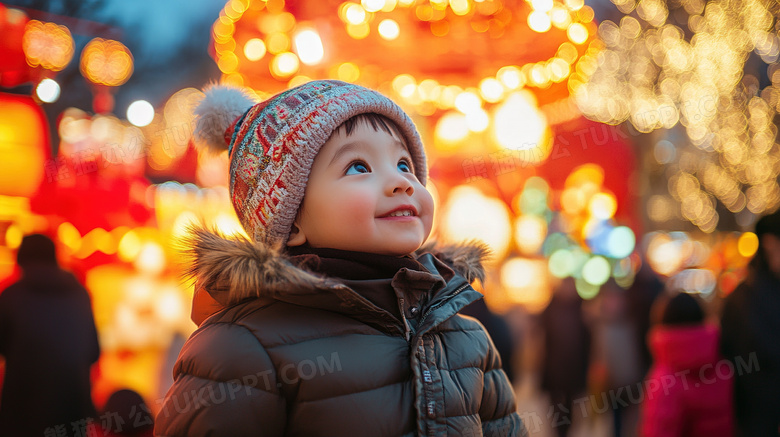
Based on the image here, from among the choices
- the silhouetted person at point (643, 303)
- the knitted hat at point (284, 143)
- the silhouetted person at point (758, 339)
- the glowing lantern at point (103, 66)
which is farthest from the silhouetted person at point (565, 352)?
the glowing lantern at point (103, 66)

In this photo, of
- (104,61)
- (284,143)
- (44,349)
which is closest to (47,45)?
(104,61)

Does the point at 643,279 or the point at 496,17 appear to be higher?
the point at 496,17

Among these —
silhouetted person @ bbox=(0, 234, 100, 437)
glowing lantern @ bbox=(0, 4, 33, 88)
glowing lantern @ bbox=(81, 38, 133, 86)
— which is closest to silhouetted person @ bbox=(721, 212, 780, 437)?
silhouetted person @ bbox=(0, 234, 100, 437)

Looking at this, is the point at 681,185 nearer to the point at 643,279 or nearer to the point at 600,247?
the point at 600,247

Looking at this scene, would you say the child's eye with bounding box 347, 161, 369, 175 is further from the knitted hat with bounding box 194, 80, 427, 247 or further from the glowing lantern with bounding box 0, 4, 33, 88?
the glowing lantern with bounding box 0, 4, 33, 88

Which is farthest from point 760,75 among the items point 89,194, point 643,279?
point 89,194

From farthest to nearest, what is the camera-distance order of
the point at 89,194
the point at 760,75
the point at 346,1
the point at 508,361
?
the point at 760,75 < the point at 89,194 < the point at 508,361 < the point at 346,1

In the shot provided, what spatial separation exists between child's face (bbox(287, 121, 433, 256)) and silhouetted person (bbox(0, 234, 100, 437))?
2.71m

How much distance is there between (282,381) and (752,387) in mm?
3095

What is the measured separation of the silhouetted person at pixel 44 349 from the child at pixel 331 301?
2.52m

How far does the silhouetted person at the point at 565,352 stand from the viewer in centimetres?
533

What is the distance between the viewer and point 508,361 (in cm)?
484

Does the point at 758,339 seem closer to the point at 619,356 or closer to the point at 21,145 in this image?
the point at 619,356

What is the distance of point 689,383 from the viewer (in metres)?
3.36
